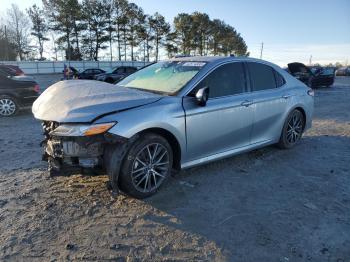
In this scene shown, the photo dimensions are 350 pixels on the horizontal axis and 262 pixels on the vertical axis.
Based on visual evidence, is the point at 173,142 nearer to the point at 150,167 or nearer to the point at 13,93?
the point at 150,167

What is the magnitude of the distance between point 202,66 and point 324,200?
91.9 inches

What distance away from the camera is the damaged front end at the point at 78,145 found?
3.45 meters

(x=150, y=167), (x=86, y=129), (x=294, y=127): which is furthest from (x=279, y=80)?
(x=86, y=129)

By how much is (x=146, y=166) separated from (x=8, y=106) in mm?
7305

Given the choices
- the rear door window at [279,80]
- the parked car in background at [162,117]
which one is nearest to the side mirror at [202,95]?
the parked car in background at [162,117]

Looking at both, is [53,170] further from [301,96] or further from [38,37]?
[38,37]

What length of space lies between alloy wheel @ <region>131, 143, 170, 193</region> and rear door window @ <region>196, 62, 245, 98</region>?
103 cm

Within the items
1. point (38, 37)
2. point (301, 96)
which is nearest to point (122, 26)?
point (38, 37)

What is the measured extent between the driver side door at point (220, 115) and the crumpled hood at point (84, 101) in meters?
0.60

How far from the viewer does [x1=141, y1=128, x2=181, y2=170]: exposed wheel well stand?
12.9 ft

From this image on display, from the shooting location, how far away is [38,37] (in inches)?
2148

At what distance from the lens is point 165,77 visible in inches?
186

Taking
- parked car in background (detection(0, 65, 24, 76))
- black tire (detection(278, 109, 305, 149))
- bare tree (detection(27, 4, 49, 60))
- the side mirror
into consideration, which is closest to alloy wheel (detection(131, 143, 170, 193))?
the side mirror

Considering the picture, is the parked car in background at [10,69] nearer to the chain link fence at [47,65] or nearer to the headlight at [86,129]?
the headlight at [86,129]
